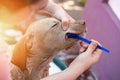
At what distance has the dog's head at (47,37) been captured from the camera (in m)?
0.82

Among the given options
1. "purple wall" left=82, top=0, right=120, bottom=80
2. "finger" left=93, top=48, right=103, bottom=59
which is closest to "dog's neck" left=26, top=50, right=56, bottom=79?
"finger" left=93, top=48, right=103, bottom=59

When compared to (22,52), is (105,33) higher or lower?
lower

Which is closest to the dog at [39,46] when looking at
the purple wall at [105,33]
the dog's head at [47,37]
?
the dog's head at [47,37]

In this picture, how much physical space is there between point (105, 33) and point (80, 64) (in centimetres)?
73

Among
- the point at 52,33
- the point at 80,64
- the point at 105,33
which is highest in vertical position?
the point at 52,33

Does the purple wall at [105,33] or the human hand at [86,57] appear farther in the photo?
the purple wall at [105,33]

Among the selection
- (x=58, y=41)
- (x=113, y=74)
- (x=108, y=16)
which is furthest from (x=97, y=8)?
(x=58, y=41)

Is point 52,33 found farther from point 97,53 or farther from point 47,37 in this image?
point 97,53

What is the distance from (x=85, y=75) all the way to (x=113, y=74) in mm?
193

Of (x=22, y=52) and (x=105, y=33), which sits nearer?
(x=22, y=52)

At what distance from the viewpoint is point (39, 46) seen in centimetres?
82

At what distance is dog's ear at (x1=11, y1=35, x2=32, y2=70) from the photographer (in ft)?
2.78

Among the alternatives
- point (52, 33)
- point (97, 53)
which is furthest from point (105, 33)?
point (52, 33)

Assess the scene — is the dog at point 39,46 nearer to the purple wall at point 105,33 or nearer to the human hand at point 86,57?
the human hand at point 86,57
